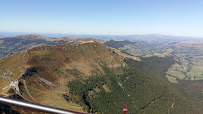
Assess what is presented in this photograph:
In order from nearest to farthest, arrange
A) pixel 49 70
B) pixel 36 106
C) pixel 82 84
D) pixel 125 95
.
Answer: pixel 36 106, pixel 49 70, pixel 82 84, pixel 125 95

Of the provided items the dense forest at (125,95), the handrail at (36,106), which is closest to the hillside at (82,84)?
the dense forest at (125,95)

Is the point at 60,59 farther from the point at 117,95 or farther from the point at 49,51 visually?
the point at 117,95

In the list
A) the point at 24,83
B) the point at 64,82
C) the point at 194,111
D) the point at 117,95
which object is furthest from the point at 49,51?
the point at 194,111

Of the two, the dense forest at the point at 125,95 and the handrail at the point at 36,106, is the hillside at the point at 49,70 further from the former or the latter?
the handrail at the point at 36,106

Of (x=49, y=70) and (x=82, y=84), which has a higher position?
(x=49, y=70)

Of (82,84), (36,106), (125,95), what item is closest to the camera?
(36,106)

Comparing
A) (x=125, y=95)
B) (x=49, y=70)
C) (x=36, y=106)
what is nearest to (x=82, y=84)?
(x=49, y=70)

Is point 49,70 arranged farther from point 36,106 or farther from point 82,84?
point 36,106

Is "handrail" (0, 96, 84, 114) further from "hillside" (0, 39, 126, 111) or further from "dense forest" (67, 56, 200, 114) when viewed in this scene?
"dense forest" (67, 56, 200, 114)

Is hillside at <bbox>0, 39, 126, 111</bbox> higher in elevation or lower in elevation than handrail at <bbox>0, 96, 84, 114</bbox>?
lower

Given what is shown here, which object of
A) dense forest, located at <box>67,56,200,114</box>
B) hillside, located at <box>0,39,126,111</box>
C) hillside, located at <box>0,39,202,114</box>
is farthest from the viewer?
dense forest, located at <box>67,56,200,114</box>

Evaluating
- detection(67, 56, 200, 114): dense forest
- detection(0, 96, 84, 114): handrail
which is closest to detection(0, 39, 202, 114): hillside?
detection(67, 56, 200, 114): dense forest

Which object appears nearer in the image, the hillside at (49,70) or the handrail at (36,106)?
the handrail at (36,106)
